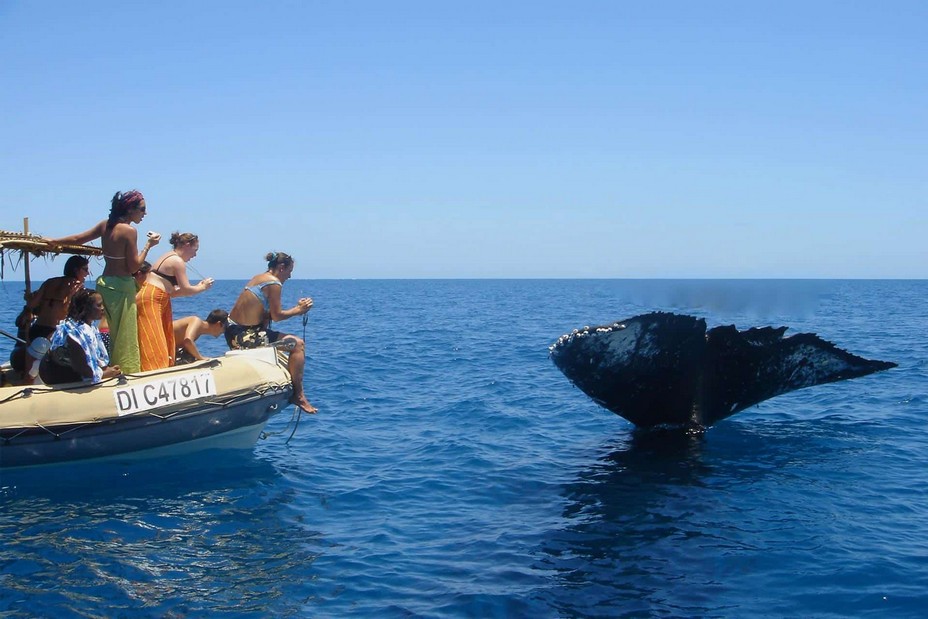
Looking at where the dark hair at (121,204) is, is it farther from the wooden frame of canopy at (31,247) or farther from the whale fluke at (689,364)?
the whale fluke at (689,364)

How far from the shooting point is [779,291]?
18.1 meters

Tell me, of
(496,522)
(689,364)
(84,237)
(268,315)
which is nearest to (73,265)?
(84,237)

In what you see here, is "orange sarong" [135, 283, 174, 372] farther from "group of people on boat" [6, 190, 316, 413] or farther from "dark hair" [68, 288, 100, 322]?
"dark hair" [68, 288, 100, 322]

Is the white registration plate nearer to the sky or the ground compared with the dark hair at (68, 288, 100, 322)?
nearer to the ground

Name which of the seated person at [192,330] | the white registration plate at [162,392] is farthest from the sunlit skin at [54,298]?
the seated person at [192,330]

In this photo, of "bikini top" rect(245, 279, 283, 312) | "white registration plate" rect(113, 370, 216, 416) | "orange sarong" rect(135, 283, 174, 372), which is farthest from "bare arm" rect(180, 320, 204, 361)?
"white registration plate" rect(113, 370, 216, 416)

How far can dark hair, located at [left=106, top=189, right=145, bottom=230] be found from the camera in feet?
29.8

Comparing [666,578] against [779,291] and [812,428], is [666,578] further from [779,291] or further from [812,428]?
[779,291]

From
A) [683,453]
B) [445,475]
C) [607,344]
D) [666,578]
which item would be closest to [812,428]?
[683,453]

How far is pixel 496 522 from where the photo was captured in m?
8.27

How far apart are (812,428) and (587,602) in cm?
748

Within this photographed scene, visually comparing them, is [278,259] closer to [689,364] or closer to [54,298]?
[54,298]

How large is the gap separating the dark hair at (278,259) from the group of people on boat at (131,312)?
1cm

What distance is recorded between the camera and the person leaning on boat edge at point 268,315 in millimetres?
10477
